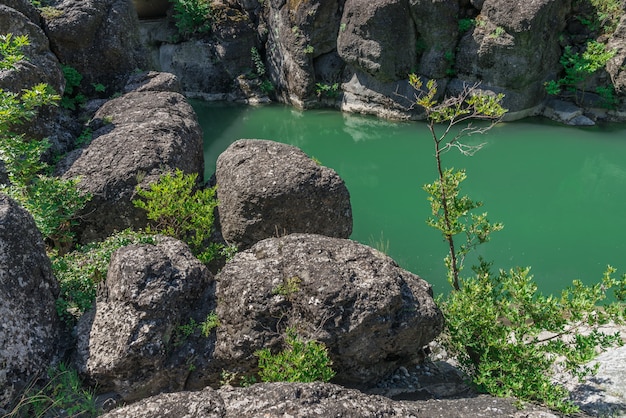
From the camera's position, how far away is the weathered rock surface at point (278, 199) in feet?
22.0

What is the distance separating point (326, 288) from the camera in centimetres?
459

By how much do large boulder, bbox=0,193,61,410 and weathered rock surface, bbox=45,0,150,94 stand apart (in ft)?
23.5

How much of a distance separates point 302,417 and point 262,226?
375 centimetres

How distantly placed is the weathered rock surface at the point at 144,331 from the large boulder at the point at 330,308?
0.33m

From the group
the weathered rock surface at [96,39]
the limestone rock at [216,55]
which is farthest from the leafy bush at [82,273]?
the limestone rock at [216,55]

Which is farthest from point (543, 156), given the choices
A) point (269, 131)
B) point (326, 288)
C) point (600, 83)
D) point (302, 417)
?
point (302, 417)

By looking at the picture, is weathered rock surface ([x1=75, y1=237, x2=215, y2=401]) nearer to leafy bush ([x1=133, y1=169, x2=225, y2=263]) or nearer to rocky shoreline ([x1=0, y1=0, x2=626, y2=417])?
rocky shoreline ([x1=0, y1=0, x2=626, y2=417])

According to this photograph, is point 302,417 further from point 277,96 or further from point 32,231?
point 277,96

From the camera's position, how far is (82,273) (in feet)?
17.6

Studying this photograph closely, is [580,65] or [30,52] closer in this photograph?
[30,52]

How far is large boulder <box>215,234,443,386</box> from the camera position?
15.1ft

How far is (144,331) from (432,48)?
15.6m

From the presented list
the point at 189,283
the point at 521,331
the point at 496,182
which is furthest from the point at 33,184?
the point at 496,182

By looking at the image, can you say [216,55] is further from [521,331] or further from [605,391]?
[605,391]
